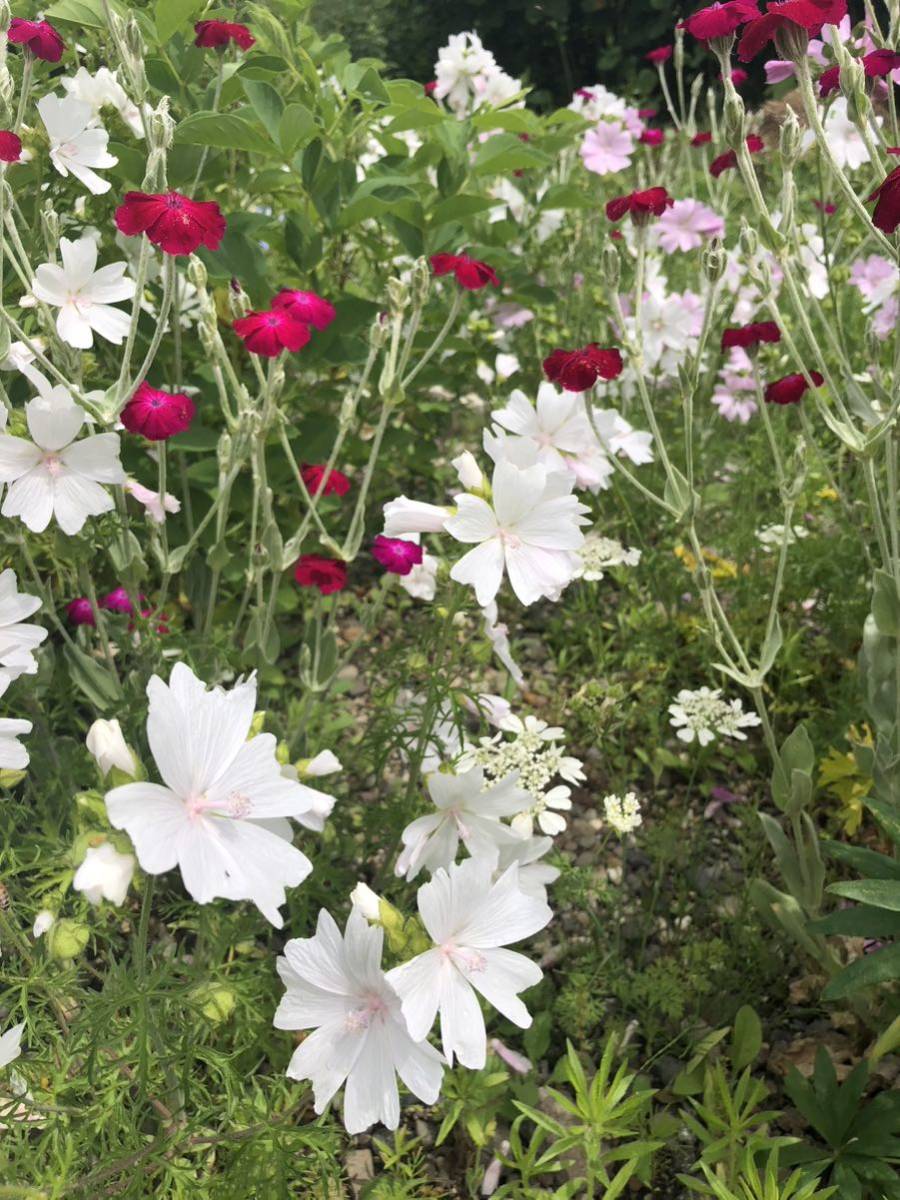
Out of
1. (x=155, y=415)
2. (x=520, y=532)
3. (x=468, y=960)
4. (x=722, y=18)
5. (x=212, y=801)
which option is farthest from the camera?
(x=155, y=415)

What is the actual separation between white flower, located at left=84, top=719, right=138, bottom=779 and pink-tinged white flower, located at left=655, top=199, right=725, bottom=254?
2.47m

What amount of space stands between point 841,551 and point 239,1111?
1783 millimetres

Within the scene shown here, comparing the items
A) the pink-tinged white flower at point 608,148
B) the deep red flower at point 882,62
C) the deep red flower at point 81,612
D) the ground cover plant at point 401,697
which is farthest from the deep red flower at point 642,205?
the pink-tinged white flower at point 608,148

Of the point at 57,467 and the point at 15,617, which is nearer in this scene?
the point at 15,617

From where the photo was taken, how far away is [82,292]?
154cm

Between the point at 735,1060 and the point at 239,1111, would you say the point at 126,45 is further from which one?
the point at 735,1060

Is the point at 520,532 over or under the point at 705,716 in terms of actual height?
over

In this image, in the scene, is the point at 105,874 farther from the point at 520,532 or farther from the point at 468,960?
the point at 520,532

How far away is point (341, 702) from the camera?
7.86ft

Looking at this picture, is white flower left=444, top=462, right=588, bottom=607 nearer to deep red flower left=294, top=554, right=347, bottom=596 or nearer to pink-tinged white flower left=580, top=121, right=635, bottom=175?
deep red flower left=294, top=554, right=347, bottom=596

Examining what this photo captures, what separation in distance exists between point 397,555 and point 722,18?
0.87 m

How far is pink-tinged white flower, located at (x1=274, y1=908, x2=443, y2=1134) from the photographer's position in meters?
1.10

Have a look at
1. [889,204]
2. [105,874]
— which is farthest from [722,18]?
[105,874]

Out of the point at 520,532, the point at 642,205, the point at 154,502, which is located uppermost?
the point at 642,205
